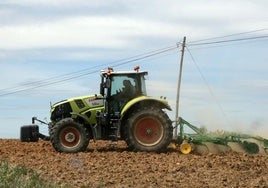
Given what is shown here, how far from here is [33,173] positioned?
35.3 ft

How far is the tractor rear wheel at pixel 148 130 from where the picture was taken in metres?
16.2

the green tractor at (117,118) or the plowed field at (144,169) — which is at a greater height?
the green tractor at (117,118)

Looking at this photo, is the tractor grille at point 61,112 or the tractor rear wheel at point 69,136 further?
the tractor grille at point 61,112

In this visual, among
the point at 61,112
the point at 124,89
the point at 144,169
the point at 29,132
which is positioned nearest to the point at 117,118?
the point at 124,89

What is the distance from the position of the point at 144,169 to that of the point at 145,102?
15.4 ft

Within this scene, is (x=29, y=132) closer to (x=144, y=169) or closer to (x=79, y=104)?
(x=79, y=104)

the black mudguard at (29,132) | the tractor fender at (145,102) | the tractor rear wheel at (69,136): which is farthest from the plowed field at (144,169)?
the black mudguard at (29,132)

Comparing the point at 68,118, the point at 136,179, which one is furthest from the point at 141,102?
the point at 136,179

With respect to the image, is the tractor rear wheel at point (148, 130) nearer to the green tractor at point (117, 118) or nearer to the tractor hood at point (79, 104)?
the green tractor at point (117, 118)

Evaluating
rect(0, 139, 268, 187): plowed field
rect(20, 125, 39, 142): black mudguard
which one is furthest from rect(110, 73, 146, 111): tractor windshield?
rect(20, 125, 39, 142): black mudguard

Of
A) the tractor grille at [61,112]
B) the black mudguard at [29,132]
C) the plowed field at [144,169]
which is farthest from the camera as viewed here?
the black mudguard at [29,132]

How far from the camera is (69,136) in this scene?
16.3 metres

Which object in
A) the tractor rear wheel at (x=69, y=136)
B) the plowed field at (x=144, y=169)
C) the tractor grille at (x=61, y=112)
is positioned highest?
the tractor grille at (x=61, y=112)

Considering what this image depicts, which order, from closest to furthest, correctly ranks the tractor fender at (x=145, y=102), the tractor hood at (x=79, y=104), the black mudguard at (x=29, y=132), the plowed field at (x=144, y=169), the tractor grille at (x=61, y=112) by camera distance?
the plowed field at (x=144, y=169), the tractor fender at (x=145, y=102), the tractor hood at (x=79, y=104), the tractor grille at (x=61, y=112), the black mudguard at (x=29, y=132)
